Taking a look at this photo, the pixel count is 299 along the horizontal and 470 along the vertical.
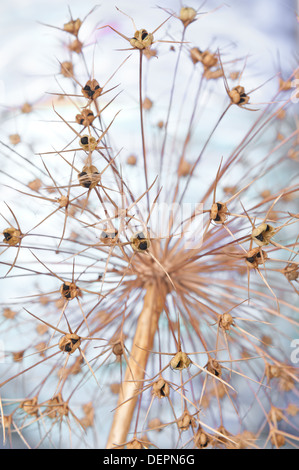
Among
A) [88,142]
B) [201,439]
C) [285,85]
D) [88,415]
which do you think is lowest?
[201,439]

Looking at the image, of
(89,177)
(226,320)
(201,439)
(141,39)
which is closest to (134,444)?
(201,439)

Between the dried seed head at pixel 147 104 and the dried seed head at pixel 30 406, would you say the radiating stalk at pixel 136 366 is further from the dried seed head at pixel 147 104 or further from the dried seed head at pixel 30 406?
the dried seed head at pixel 147 104

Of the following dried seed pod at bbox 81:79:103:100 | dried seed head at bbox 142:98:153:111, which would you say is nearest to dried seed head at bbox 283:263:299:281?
dried seed pod at bbox 81:79:103:100

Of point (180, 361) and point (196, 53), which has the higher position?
point (196, 53)

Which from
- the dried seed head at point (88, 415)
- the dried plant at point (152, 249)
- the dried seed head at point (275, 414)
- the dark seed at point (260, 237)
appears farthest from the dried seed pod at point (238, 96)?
the dried seed head at point (88, 415)

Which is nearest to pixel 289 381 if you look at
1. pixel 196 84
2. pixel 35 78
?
pixel 196 84

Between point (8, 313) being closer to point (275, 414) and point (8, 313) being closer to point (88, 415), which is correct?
point (88, 415)
